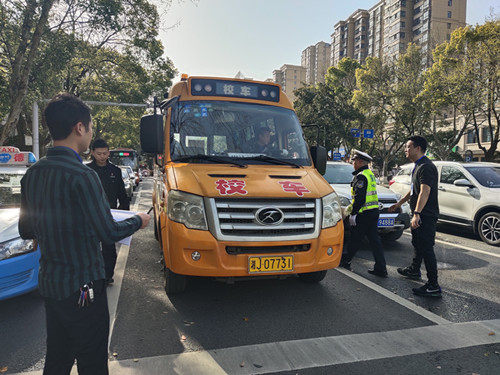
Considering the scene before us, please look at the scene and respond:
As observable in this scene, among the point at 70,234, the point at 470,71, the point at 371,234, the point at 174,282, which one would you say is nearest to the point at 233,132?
the point at 174,282

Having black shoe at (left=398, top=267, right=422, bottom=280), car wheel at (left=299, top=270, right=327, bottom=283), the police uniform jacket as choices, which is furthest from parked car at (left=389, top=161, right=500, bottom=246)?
the police uniform jacket

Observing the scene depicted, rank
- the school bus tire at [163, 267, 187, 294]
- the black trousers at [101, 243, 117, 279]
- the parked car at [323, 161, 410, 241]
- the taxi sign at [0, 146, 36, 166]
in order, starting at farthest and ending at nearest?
1. the parked car at [323, 161, 410, 241]
2. the taxi sign at [0, 146, 36, 166]
3. the black trousers at [101, 243, 117, 279]
4. the school bus tire at [163, 267, 187, 294]

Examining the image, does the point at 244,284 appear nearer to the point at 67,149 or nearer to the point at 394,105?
the point at 67,149

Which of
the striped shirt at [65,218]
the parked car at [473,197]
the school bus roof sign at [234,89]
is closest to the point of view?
the striped shirt at [65,218]

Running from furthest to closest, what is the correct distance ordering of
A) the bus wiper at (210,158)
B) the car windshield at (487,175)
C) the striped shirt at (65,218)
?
the car windshield at (487,175) < the bus wiper at (210,158) < the striped shirt at (65,218)

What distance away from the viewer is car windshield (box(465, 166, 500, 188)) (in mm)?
7789

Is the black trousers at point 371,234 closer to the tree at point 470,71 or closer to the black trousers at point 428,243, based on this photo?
the black trousers at point 428,243

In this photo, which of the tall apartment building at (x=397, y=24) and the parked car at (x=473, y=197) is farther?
the tall apartment building at (x=397, y=24)

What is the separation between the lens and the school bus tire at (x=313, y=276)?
4.67m

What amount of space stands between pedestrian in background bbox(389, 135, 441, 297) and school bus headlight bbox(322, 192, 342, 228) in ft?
3.76

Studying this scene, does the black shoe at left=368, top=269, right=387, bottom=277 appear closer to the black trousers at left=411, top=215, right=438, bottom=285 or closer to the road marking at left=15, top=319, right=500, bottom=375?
the black trousers at left=411, top=215, right=438, bottom=285

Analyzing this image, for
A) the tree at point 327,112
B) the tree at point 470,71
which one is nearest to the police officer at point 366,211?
the tree at point 470,71

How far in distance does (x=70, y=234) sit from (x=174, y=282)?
2.41 meters

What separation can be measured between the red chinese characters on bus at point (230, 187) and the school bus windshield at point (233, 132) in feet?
2.27
